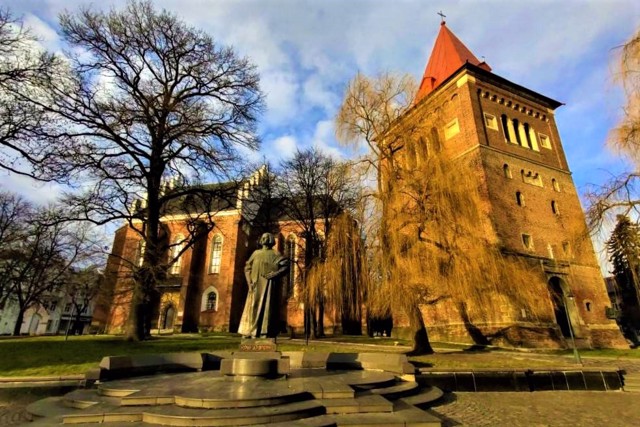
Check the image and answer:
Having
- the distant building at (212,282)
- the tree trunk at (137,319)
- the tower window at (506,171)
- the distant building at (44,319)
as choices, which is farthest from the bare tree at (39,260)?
the tower window at (506,171)

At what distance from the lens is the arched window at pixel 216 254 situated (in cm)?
3306

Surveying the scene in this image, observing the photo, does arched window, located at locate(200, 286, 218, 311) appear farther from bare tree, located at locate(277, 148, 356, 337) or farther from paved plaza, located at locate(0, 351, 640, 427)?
paved plaza, located at locate(0, 351, 640, 427)

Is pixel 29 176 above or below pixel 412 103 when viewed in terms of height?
below

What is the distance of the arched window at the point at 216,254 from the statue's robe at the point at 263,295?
25.8 metres

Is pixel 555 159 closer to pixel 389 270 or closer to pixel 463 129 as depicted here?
pixel 463 129

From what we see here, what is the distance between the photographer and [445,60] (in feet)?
94.9

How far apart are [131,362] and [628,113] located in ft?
53.9

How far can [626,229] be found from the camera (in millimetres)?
13109

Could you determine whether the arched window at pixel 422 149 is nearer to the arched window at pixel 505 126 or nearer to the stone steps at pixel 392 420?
the stone steps at pixel 392 420

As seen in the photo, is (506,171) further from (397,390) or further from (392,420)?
(392,420)

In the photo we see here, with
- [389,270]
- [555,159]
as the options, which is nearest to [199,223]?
[389,270]

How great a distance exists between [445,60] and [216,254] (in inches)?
996

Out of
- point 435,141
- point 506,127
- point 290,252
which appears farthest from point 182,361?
point 506,127

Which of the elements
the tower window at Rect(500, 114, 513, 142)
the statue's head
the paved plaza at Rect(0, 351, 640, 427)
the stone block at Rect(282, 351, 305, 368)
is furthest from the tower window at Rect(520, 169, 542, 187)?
the statue's head
